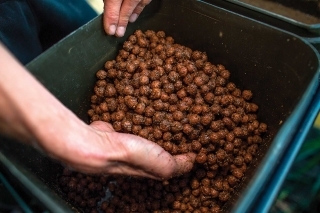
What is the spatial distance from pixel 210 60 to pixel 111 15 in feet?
1.58

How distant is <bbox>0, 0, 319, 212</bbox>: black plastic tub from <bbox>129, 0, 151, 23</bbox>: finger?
81 mm

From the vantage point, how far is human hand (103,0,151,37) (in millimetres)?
1251

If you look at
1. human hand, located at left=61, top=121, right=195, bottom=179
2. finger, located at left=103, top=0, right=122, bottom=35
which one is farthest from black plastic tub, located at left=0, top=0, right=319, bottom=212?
human hand, located at left=61, top=121, right=195, bottom=179

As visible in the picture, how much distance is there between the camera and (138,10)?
1.35 meters

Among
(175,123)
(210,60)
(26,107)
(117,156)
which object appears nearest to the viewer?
(26,107)

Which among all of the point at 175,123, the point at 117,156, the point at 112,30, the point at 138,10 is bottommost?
the point at 117,156

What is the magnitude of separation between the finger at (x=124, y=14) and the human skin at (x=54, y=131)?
59 centimetres

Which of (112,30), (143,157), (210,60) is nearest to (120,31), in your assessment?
(112,30)

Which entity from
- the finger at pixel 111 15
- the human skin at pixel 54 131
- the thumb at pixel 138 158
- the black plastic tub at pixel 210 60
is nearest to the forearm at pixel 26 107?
the human skin at pixel 54 131

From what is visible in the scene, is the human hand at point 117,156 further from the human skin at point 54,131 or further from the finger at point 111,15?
the finger at point 111,15

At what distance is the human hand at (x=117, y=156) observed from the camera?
30.3 inches

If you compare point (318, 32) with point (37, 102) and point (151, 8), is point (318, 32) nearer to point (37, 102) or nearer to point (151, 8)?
point (151, 8)

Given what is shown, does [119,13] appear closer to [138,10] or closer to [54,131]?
[138,10]

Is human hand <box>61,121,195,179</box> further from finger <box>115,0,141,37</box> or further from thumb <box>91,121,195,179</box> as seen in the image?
finger <box>115,0,141,37</box>
